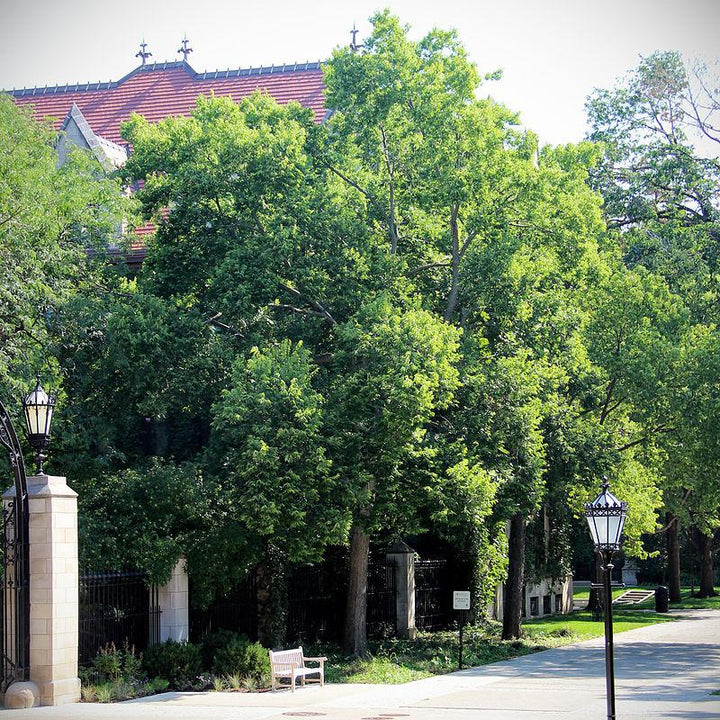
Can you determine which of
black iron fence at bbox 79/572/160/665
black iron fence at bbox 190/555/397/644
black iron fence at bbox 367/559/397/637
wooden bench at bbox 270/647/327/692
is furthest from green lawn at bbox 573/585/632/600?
Result: black iron fence at bbox 79/572/160/665

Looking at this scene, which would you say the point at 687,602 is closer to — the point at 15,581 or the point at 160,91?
the point at 160,91

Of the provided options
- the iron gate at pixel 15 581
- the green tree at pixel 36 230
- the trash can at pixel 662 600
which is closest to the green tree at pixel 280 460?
the green tree at pixel 36 230

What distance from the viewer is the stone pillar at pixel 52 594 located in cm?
1869

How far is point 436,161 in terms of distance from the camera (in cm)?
2633

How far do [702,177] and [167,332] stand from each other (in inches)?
767

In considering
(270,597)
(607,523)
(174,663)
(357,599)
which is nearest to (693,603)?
(357,599)

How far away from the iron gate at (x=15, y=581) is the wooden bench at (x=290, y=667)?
14.9 feet

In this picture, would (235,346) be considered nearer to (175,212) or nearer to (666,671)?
(175,212)

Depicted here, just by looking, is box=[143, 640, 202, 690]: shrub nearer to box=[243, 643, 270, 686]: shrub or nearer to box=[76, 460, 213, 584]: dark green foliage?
box=[243, 643, 270, 686]: shrub

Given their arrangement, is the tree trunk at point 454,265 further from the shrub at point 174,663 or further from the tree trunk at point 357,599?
the shrub at point 174,663

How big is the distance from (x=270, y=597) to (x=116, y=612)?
180 inches

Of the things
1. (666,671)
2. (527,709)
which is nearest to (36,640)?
(527,709)

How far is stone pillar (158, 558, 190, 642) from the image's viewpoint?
76.0ft

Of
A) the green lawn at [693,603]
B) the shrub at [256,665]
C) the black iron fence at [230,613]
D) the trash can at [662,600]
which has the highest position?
the black iron fence at [230,613]
